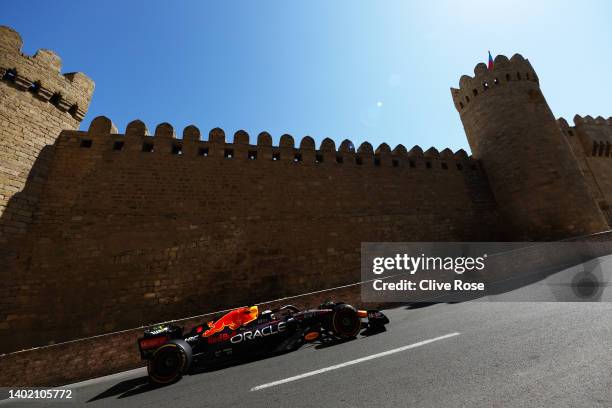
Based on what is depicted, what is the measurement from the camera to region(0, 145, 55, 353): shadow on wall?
6.77 metres

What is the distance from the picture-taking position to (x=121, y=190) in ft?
30.0

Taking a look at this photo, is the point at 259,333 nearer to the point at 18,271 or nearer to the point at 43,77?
the point at 18,271

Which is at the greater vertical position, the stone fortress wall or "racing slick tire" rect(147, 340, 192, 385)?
the stone fortress wall

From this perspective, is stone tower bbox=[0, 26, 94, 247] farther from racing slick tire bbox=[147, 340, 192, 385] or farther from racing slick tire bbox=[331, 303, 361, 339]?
racing slick tire bbox=[331, 303, 361, 339]

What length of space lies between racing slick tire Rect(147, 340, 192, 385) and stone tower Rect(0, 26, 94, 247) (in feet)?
23.2

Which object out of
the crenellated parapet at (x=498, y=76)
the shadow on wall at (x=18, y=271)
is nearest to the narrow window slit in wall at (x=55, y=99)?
the shadow on wall at (x=18, y=271)

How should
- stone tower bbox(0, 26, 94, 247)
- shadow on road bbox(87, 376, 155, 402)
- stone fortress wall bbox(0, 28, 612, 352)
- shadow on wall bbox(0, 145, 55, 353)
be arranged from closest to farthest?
shadow on road bbox(87, 376, 155, 402)
shadow on wall bbox(0, 145, 55, 353)
stone tower bbox(0, 26, 94, 247)
stone fortress wall bbox(0, 28, 612, 352)

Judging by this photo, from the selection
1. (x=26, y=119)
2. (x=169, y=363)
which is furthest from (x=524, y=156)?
(x=26, y=119)

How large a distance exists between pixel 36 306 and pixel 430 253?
13.8m

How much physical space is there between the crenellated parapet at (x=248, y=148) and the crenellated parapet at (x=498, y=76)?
3.80 m

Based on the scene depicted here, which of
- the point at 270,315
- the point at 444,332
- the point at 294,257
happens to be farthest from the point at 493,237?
the point at 270,315

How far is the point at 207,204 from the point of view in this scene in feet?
32.3

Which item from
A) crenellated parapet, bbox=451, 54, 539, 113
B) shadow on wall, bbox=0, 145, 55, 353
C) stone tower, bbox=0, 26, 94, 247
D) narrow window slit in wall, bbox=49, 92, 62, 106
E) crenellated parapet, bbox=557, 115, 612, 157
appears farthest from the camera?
crenellated parapet, bbox=557, 115, 612, 157

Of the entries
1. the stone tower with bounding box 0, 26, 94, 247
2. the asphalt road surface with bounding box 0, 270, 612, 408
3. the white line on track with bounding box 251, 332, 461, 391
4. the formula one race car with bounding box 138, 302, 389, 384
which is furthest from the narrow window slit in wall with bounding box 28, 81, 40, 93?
the white line on track with bounding box 251, 332, 461, 391
